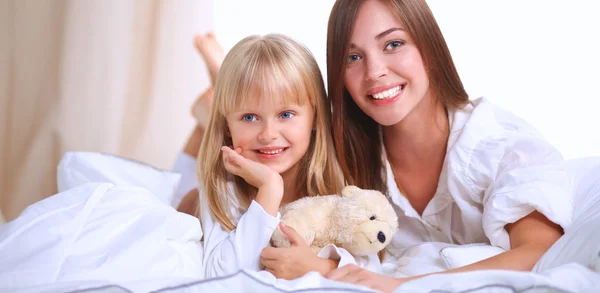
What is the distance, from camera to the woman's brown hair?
155 cm

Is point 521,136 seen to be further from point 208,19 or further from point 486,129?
point 208,19

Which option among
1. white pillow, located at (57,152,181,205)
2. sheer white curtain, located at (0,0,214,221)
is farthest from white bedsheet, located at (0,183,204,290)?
sheer white curtain, located at (0,0,214,221)

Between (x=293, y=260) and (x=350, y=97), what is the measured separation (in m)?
0.55

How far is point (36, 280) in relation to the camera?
116cm

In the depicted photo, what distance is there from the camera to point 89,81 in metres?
2.60

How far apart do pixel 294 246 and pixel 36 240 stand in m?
0.51

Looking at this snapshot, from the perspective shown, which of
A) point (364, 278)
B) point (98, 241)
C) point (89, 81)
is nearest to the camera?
point (364, 278)

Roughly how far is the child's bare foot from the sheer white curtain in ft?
1.12

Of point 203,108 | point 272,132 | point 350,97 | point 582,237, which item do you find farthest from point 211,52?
point 582,237

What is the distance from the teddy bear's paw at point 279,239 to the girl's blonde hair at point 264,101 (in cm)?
15

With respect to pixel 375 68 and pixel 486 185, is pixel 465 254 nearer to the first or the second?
pixel 486 185

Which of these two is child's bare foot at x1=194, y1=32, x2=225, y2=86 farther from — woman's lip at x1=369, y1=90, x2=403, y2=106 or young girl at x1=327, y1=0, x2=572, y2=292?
woman's lip at x1=369, y1=90, x2=403, y2=106

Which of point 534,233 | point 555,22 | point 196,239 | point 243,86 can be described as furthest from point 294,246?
point 555,22

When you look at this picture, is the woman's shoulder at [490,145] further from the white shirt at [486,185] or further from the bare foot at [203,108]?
the bare foot at [203,108]
